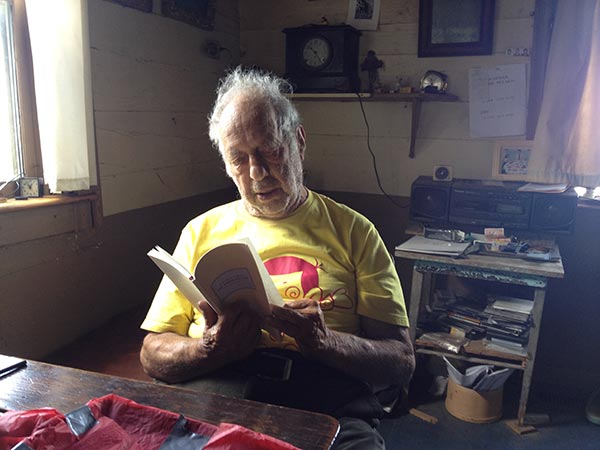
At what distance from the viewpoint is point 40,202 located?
5.11ft

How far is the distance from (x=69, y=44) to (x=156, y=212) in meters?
0.74

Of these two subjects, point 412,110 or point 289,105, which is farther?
point 412,110

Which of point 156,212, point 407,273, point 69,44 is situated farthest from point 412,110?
point 69,44

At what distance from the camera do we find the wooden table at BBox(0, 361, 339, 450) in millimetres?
731

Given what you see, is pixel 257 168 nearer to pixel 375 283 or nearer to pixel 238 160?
pixel 238 160

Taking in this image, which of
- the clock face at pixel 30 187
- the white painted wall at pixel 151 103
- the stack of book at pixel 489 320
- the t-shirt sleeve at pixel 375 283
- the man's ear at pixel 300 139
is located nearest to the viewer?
the t-shirt sleeve at pixel 375 283

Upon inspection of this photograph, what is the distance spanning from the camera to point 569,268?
229 centimetres

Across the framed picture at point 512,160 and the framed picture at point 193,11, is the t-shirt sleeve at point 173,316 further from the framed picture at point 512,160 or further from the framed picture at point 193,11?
the framed picture at point 512,160

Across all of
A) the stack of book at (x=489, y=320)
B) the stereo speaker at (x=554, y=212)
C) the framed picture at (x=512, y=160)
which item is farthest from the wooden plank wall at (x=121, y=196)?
the stereo speaker at (x=554, y=212)

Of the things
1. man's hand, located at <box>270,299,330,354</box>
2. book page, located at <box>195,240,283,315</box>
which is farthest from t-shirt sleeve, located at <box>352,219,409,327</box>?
book page, located at <box>195,240,283,315</box>

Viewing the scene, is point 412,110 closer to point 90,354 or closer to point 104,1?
point 104,1

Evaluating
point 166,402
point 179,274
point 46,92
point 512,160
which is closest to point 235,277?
point 179,274

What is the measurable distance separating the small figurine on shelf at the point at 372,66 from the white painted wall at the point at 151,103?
73cm

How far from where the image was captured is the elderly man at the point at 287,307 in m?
1.05
